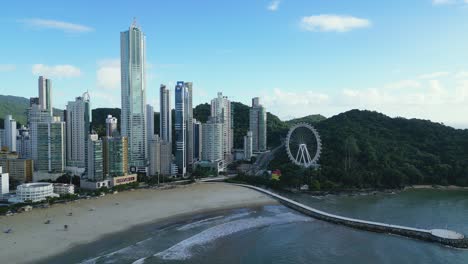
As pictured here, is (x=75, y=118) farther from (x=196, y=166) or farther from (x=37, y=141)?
(x=196, y=166)

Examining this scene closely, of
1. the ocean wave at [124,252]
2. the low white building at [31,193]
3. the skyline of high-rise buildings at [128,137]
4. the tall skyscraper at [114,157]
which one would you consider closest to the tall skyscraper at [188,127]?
the skyline of high-rise buildings at [128,137]

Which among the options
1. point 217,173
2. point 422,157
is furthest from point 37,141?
point 422,157

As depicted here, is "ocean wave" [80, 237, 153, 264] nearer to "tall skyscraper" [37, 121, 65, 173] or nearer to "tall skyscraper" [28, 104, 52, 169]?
"tall skyscraper" [37, 121, 65, 173]

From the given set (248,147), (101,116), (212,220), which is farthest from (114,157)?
(101,116)

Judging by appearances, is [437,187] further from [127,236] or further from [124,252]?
[124,252]

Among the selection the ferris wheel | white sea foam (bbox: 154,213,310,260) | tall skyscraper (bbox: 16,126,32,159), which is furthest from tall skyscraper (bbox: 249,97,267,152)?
white sea foam (bbox: 154,213,310,260)

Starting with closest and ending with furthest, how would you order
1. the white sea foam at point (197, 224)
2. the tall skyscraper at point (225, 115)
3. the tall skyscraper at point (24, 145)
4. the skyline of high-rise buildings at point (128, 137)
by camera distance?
the white sea foam at point (197, 224), the skyline of high-rise buildings at point (128, 137), the tall skyscraper at point (24, 145), the tall skyscraper at point (225, 115)

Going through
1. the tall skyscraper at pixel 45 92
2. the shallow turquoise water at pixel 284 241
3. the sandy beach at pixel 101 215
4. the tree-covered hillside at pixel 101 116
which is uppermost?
the tall skyscraper at pixel 45 92

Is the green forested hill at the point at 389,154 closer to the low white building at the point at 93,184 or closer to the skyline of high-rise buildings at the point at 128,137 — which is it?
the skyline of high-rise buildings at the point at 128,137
